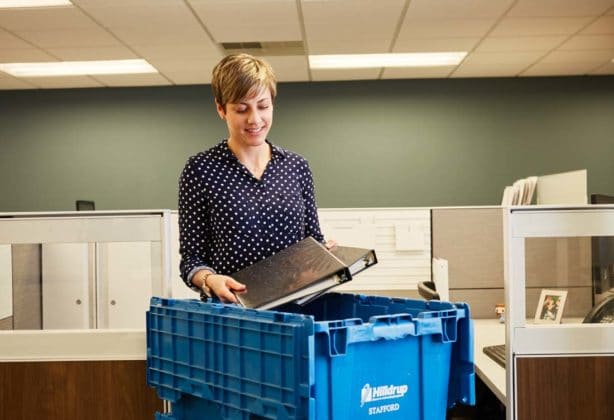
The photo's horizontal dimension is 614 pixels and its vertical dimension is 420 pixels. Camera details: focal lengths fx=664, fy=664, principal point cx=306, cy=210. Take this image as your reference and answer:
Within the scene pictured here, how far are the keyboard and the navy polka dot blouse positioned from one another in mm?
1197

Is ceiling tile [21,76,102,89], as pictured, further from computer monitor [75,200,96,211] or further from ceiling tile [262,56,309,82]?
ceiling tile [262,56,309,82]

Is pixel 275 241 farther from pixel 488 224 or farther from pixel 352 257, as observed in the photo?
pixel 488 224

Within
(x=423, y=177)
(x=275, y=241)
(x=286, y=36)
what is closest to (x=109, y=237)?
(x=275, y=241)

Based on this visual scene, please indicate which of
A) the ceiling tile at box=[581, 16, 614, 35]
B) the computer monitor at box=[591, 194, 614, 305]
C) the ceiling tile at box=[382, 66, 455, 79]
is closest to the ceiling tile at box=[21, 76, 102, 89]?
the ceiling tile at box=[382, 66, 455, 79]

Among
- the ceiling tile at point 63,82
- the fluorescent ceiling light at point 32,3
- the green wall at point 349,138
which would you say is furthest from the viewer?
the green wall at point 349,138

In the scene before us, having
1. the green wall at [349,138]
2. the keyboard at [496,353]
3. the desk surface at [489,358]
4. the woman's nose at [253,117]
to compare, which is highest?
the green wall at [349,138]

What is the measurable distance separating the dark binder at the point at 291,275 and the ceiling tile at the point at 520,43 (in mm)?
4157

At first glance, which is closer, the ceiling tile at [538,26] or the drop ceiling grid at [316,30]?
the drop ceiling grid at [316,30]

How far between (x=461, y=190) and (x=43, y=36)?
3822mm

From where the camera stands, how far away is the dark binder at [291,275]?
1005 mm

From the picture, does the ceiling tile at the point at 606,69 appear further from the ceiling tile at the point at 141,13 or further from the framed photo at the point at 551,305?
the framed photo at the point at 551,305

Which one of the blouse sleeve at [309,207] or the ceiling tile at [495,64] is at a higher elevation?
the ceiling tile at [495,64]

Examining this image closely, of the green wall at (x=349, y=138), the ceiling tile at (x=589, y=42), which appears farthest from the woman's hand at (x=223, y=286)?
the green wall at (x=349, y=138)

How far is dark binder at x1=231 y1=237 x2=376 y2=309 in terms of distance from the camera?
3.30 feet
